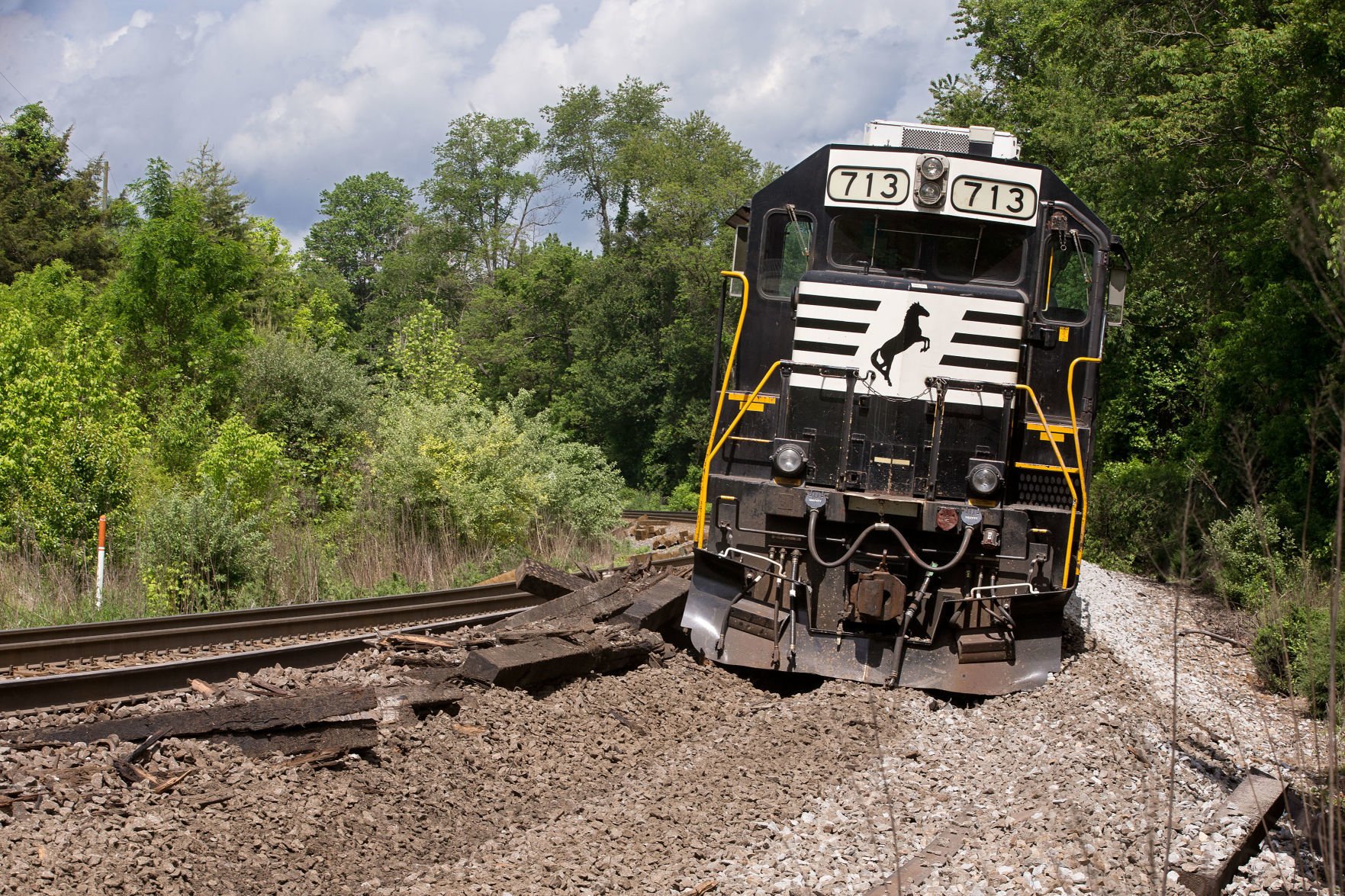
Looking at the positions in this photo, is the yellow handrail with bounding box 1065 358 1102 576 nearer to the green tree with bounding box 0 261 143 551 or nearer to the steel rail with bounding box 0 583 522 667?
the steel rail with bounding box 0 583 522 667

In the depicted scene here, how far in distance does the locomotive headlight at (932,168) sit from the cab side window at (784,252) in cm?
93

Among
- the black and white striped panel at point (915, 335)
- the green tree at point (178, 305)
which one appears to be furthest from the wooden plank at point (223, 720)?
the green tree at point (178, 305)

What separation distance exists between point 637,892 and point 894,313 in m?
4.82

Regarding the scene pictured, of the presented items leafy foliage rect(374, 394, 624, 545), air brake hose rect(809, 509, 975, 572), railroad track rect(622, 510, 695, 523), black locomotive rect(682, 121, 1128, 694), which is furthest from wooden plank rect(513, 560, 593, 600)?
railroad track rect(622, 510, 695, 523)

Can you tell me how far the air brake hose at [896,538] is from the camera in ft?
25.0

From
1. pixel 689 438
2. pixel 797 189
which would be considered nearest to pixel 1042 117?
pixel 689 438

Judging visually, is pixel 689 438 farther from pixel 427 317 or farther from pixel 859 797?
pixel 859 797

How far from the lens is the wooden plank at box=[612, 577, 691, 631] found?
30.3ft

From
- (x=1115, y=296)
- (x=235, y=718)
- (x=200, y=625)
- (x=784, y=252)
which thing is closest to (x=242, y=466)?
(x=200, y=625)

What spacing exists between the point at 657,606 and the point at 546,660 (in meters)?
2.00

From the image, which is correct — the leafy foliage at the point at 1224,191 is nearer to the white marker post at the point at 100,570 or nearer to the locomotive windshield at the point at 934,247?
the locomotive windshield at the point at 934,247

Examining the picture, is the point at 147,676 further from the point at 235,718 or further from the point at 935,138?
the point at 935,138

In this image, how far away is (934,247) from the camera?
831cm

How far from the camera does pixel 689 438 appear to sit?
42438mm
